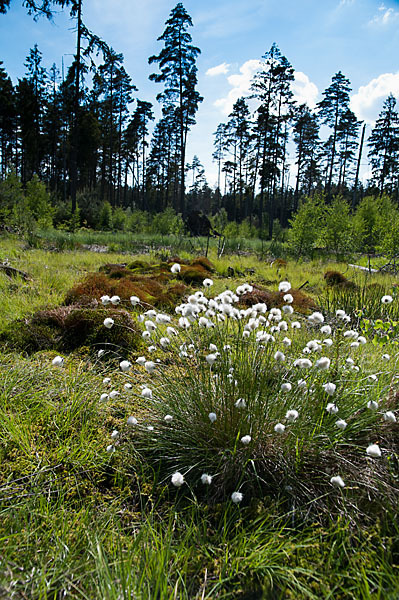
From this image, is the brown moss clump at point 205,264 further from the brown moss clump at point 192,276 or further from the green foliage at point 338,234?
the green foliage at point 338,234

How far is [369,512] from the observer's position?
1.36 metres

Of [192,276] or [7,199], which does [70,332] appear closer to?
[192,276]

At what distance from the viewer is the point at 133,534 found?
1.33 metres

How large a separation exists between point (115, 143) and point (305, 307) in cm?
3245

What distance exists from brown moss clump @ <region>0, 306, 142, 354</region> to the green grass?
3.57 feet

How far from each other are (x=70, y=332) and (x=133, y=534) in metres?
2.36

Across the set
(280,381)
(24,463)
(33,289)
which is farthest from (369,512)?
(33,289)

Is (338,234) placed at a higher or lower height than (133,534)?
higher

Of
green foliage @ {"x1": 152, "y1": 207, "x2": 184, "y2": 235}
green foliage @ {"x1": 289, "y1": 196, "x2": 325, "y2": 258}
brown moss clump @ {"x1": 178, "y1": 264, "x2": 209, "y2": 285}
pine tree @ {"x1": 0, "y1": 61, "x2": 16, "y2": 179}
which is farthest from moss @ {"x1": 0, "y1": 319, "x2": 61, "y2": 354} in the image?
Answer: pine tree @ {"x1": 0, "y1": 61, "x2": 16, "y2": 179}

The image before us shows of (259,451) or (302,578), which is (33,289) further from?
(302,578)

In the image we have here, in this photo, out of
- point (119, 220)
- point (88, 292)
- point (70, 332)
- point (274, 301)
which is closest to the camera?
point (70, 332)

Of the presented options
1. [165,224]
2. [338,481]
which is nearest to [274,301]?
[338,481]

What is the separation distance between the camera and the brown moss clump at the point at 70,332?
3.16 meters

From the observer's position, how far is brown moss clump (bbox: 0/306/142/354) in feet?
10.4
